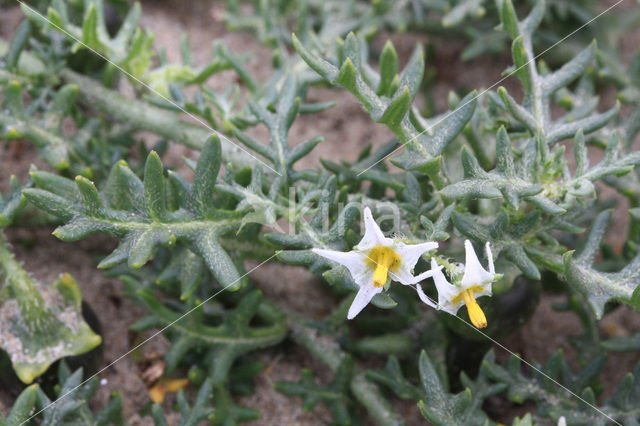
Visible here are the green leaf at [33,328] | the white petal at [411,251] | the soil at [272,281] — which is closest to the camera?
the white petal at [411,251]

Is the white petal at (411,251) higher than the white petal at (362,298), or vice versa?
the white petal at (411,251)

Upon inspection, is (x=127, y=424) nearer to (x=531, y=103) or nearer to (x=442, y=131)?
(x=442, y=131)

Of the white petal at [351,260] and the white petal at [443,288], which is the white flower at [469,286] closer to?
the white petal at [443,288]

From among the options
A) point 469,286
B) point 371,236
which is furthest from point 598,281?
point 371,236

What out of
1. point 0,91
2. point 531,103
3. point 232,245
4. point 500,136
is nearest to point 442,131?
point 500,136

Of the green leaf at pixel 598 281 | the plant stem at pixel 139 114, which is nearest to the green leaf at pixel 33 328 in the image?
the plant stem at pixel 139 114

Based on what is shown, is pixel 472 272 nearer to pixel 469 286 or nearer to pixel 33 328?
pixel 469 286
